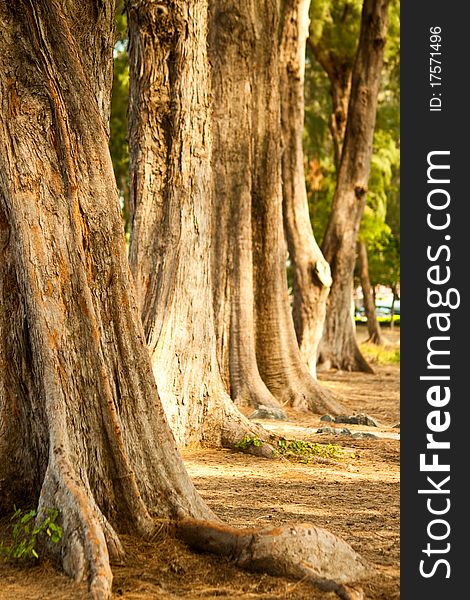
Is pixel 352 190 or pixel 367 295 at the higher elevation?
pixel 352 190

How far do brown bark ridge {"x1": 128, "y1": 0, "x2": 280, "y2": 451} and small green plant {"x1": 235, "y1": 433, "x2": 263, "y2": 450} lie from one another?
0.15 metres

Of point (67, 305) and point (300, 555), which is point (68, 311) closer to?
point (67, 305)

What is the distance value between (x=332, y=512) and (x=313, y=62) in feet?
81.7

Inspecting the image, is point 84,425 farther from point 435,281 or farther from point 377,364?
point 377,364

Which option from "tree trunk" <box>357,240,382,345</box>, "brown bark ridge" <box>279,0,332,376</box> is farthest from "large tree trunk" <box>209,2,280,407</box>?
"tree trunk" <box>357,240,382,345</box>

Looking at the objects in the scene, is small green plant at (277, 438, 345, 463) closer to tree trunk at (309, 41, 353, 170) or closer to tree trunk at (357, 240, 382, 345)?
tree trunk at (309, 41, 353, 170)

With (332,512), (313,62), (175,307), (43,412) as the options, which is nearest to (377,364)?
(313,62)

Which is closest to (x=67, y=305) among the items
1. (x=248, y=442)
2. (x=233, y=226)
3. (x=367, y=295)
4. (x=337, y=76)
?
(x=248, y=442)

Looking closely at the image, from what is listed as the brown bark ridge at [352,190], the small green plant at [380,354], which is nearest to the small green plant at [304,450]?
the brown bark ridge at [352,190]

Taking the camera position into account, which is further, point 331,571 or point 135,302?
point 135,302

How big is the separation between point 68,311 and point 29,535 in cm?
127

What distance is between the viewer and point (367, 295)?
3172cm

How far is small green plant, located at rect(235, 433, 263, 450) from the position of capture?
8.95 m

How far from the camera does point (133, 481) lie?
5.45m
